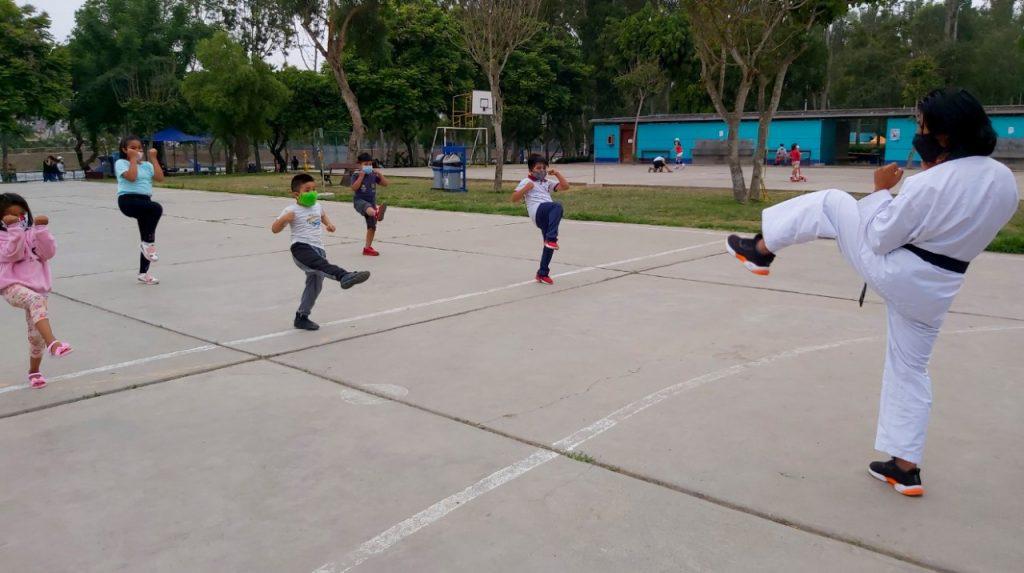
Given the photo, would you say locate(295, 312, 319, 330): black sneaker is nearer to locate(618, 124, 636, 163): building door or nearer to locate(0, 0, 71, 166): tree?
locate(0, 0, 71, 166): tree

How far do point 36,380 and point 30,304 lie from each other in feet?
1.79

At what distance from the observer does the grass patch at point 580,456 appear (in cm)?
423

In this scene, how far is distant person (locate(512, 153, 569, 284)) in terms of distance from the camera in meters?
9.23

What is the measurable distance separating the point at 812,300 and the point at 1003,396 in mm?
3030

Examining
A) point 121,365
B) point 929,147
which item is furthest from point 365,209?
point 929,147

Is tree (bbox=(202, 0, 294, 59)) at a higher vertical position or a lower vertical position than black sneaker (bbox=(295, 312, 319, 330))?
higher

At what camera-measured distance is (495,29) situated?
22953 mm

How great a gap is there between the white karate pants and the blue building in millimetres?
39168

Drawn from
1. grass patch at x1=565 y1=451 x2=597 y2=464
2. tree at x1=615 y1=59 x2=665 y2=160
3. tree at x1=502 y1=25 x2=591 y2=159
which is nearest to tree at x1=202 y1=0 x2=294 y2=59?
tree at x1=502 y1=25 x2=591 y2=159

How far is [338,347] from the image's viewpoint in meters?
6.54

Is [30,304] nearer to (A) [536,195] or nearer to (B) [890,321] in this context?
(B) [890,321]

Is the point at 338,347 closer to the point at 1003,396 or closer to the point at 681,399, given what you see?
the point at 681,399

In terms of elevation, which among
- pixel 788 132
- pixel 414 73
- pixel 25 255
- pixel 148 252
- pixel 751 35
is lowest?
pixel 148 252

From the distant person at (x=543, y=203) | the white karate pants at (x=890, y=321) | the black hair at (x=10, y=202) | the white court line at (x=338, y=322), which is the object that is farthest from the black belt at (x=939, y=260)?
the distant person at (x=543, y=203)
